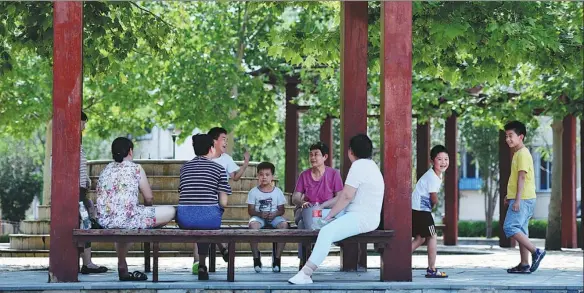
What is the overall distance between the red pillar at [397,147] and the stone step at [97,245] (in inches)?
329

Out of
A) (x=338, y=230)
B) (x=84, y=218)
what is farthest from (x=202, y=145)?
(x=84, y=218)

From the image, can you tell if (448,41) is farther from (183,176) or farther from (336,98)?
(336,98)

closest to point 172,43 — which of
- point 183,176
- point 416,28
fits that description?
point 416,28

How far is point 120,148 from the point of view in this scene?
11.8 m

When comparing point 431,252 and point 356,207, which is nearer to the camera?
point 356,207

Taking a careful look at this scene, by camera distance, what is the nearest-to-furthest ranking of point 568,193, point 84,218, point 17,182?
1. point 84,218
2. point 568,193
3. point 17,182

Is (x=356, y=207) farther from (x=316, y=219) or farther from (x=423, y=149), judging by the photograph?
(x=423, y=149)

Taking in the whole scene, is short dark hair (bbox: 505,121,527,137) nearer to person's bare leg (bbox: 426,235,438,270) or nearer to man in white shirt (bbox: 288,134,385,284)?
person's bare leg (bbox: 426,235,438,270)

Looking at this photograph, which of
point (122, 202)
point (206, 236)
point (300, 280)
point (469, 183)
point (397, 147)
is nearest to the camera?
point (300, 280)

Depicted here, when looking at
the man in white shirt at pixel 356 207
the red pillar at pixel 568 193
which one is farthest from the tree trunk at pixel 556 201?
the man in white shirt at pixel 356 207

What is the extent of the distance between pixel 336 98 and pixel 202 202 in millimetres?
15553

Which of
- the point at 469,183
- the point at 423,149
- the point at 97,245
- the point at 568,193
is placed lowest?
the point at 97,245

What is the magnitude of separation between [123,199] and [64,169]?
687mm

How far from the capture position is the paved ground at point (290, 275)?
10828 mm
